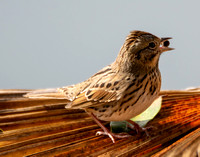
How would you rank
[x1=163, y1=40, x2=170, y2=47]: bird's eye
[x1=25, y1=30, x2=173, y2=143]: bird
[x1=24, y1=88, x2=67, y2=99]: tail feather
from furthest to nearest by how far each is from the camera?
[x1=24, y1=88, x2=67, y2=99]: tail feather
[x1=163, y1=40, x2=170, y2=47]: bird's eye
[x1=25, y1=30, x2=173, y2=143]: bird

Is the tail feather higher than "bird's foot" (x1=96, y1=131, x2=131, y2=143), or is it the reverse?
the tail feather

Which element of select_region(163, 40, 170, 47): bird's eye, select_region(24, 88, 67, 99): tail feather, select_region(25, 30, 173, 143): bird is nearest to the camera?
select_region(25, 30, 173, 143): bird

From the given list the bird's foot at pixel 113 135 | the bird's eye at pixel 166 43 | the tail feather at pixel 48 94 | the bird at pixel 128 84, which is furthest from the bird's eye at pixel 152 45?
the tail feather at pixel 48 94

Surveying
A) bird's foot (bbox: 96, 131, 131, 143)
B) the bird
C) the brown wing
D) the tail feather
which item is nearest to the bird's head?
the bird

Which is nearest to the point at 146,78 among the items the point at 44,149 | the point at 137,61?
the point at 137,61

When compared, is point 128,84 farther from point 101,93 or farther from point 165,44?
point 165,44

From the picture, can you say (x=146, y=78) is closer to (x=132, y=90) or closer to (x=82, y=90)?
(x=132, y=90)

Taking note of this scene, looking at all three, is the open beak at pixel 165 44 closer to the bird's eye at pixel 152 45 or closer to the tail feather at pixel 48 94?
the bird's eye at pixel 152 45

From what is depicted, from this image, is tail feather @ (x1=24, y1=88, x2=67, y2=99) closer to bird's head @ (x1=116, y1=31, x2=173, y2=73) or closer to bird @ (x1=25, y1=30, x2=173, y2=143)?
bird @ (x1=25, y1=30, x2=173, y2=143)

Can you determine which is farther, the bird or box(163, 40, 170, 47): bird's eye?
box(163, 40, 170, 47): bird's eye
